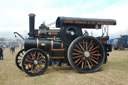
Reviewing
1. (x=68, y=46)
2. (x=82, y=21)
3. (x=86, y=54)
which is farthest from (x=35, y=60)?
(x=82, y=21)

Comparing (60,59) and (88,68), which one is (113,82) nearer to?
(88,68)

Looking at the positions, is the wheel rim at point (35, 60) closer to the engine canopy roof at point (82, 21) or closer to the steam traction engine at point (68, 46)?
the steam traction engine at point (68, 46)

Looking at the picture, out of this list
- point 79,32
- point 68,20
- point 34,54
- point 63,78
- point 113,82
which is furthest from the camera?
point 79,32

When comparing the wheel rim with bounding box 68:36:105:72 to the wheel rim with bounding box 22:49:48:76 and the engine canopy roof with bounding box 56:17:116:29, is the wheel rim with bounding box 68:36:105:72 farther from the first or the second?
the wheel rim with bounding box 22:49:48:76

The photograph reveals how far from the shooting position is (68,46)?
258 inches

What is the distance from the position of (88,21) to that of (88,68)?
2.24 m

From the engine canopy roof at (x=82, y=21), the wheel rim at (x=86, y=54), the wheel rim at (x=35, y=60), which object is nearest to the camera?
the wheel rim at (x=35, y=60)

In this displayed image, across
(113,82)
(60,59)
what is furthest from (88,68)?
(113,82)

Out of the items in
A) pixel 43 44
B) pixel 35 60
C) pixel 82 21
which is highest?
pixel 82 21

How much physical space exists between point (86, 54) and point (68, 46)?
3.06ft

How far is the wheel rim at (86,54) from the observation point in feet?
20.2

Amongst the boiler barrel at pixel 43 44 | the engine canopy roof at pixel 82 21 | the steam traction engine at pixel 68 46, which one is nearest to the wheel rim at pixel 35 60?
the steam traction engine at pixel 68 46

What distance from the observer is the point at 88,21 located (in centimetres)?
653

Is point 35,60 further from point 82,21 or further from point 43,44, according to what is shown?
point 82,21
